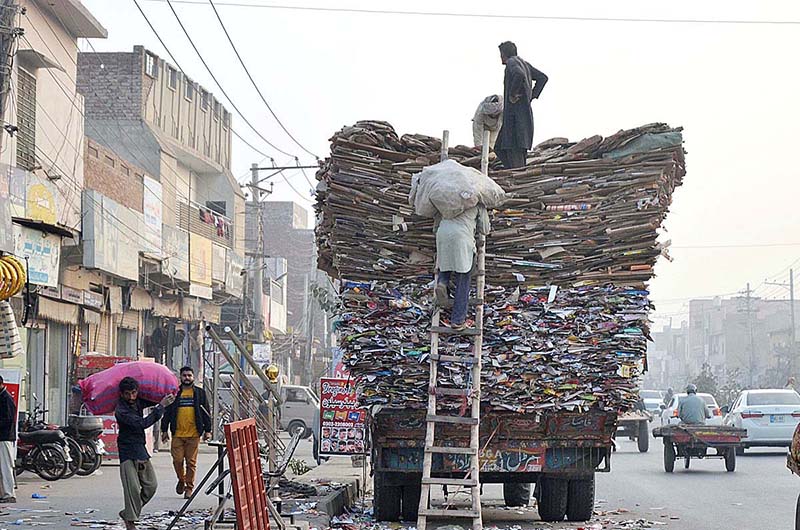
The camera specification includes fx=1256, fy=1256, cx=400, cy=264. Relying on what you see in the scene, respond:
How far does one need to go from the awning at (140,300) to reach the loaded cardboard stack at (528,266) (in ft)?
74.0

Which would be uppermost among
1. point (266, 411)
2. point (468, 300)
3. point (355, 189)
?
point (355, 189)

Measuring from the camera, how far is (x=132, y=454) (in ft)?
42.0

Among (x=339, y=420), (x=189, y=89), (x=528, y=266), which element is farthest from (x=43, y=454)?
(x=189, y=89)

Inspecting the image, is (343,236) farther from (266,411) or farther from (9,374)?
(9,374)

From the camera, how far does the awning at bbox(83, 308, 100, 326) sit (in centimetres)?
3022

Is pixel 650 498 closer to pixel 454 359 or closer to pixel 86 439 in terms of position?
pixel 454 359

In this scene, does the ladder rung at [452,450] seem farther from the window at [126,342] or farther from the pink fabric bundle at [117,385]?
the window at [126,342]

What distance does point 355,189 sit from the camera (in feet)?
42.7

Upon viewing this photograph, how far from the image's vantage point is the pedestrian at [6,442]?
16172 mm

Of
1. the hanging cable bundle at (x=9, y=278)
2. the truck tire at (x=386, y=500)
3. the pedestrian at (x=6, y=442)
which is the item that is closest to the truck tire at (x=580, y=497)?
the truck tire at (x=386, y=500)

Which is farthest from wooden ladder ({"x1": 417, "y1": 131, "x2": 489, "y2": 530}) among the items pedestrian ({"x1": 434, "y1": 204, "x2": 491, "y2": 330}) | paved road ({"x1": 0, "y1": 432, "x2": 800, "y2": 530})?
paved road ({"x1": 0, "y1": 432, "x2": 800, "y2": 530})

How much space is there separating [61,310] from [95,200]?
8.54 feet

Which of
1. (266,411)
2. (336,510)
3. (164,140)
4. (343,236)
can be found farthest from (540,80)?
(164,140)

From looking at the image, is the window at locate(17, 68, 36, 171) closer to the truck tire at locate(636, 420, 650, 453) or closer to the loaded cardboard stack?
the loaded cardboard stack
